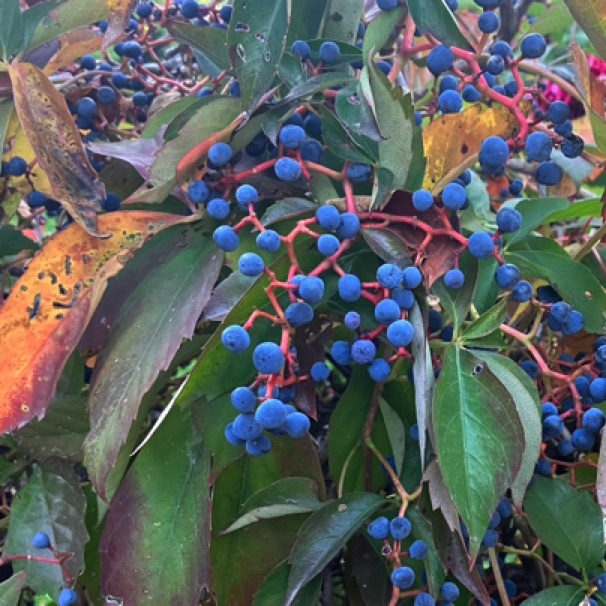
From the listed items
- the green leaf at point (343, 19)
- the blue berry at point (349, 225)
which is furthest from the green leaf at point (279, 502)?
the green leaf at point (343, 19)

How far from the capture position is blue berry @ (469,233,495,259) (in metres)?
0.59

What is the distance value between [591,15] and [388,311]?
0.35 meters

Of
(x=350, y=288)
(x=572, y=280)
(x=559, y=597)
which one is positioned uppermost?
(x=350, y=288)

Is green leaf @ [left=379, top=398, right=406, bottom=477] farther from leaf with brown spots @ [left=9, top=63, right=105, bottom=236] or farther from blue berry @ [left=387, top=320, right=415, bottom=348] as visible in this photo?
leaf with brown spots @ [left=9, top=63, right=105, bottom=236]

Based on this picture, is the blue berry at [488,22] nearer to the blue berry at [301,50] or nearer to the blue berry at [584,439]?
the blue berry at [301,50]

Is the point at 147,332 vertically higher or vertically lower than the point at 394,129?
lower

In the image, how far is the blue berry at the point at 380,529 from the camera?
620 millimetres

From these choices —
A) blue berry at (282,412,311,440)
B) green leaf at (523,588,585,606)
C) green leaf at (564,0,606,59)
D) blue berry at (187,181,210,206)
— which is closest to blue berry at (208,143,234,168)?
blue berry at (187,181,210,206)

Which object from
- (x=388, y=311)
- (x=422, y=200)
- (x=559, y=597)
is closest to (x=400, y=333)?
Result: (x=388, y=311)

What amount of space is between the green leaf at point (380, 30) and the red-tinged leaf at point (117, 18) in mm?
275

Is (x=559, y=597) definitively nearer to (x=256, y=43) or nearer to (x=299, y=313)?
(x=299, y=313)

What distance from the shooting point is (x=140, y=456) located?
683 mm

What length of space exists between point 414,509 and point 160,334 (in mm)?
275

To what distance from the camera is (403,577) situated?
600 millimetres
